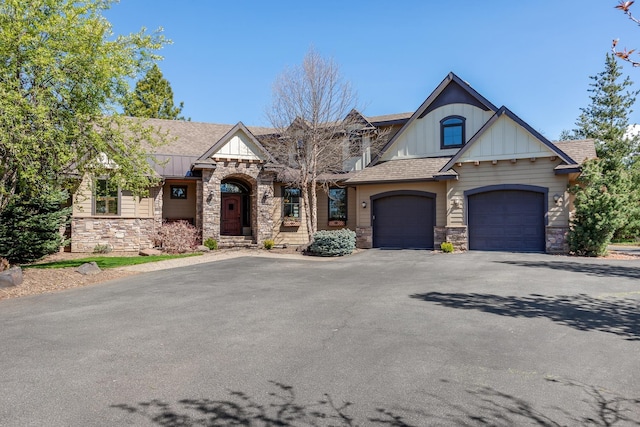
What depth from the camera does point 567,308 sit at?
7.21 metres

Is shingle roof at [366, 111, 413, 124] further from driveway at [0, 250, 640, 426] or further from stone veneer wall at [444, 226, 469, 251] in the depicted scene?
driveway at [0, 250, 640, 426]

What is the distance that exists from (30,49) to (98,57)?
1.46 m

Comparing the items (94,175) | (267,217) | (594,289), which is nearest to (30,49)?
(94,175)

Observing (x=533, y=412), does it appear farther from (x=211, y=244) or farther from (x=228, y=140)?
(x=228, y=140)

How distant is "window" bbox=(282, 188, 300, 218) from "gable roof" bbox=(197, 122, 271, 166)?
7.71 feet

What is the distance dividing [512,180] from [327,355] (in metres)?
14.6

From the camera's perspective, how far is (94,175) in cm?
1227

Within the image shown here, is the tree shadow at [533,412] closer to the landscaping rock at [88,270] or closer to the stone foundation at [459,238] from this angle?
the landscaping rock at [88,270]

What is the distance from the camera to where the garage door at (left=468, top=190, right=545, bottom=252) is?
16484 millimetres

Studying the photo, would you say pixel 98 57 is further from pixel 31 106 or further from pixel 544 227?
pixel 544 227

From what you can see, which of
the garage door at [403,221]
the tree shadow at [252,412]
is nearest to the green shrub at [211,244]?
the garage door at [403,221]

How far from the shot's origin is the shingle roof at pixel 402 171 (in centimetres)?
1831

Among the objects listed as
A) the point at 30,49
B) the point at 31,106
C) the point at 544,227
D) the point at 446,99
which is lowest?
the point at 544,227

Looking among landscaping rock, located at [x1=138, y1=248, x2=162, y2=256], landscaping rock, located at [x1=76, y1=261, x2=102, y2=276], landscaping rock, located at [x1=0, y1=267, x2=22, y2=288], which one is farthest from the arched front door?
landscaping rock, located at [x1=0, y1=267, x2=22, y2=288]
